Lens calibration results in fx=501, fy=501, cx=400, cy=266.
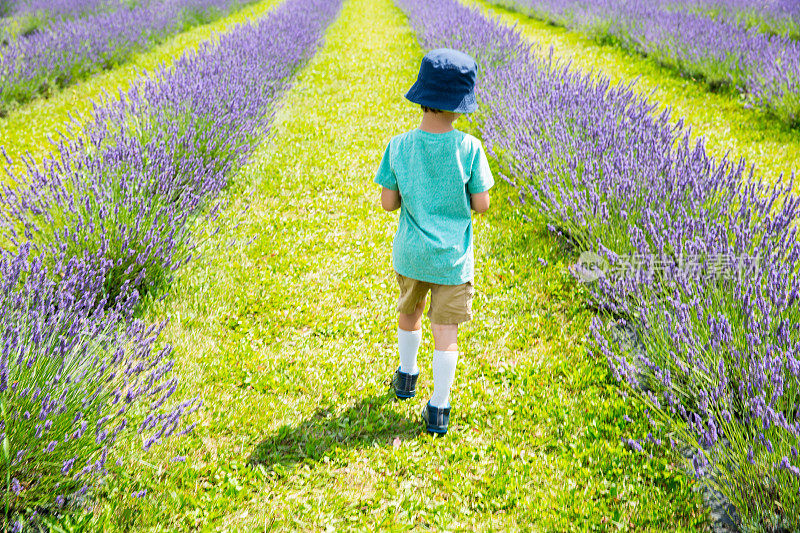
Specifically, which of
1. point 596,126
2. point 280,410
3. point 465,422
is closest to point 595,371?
point 465,422

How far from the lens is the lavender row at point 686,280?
174 cm

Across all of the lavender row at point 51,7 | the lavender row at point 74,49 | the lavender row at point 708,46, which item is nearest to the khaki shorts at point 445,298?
A: the lavender row at point 708,46

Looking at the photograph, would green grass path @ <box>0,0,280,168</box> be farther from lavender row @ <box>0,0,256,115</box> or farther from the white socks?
the white socks

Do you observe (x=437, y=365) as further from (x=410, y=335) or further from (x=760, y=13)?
(x=760, y=13)

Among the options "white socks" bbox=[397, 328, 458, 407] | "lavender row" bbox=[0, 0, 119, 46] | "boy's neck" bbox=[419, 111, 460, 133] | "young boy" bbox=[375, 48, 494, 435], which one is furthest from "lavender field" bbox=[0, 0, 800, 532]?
"lavender row" bbox=[0, 0, 119, 46]

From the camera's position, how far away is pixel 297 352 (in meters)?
2.85

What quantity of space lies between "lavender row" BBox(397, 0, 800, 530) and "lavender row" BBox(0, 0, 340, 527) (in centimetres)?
Answer: 194

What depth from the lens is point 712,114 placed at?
6316mm

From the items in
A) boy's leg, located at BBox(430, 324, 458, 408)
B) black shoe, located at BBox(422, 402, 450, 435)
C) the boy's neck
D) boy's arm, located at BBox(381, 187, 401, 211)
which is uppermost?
the boy's neck

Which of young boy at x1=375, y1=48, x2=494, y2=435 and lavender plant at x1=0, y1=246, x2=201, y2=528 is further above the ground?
young boy at x1=375, y1=48, x2=494, y2=435

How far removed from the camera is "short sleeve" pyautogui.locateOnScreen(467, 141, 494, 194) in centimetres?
197

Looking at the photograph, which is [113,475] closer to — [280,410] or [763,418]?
[280,410]

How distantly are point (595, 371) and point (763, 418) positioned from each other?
3.32ft

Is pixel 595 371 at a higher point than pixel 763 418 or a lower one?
lower
